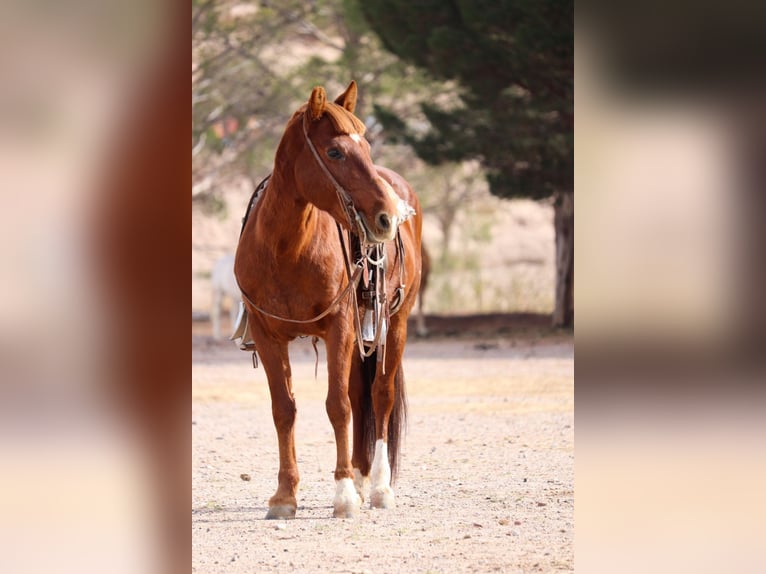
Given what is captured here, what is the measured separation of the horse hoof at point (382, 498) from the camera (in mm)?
5957

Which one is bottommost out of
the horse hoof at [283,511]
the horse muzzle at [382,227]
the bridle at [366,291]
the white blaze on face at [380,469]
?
the horse hoof at [283,511]

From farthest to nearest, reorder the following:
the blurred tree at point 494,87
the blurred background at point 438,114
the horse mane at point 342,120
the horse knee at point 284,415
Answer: the blurred background at point 438,114, the blurred tree at point 494,87, the horse knee at point 284,415, the horse mane at point 342,120

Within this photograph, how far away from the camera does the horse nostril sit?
16.4 ft

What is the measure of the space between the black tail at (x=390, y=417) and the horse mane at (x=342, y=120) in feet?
5.26

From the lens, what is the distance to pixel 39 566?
1916 mm

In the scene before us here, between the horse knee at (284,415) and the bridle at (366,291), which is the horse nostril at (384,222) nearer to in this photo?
the bridle at (366,291)

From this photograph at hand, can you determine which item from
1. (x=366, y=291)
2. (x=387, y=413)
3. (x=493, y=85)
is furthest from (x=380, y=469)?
(x=493, y=85)

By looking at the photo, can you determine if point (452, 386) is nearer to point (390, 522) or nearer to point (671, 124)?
point (390, 522)

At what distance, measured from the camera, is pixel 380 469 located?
240 inches

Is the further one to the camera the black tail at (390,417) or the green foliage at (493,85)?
the green foliage at (493,85)

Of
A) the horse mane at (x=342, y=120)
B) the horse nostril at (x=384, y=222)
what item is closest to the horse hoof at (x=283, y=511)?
the horse nostril at (x=384, y=222)

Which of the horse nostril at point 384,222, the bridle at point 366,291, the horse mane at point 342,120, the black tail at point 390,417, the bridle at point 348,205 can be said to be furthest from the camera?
the black tail at point 390,417

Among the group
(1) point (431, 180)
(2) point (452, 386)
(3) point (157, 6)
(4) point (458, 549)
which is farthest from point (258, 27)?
(3) point (157, 6)

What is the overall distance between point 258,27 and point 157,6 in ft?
71.3
